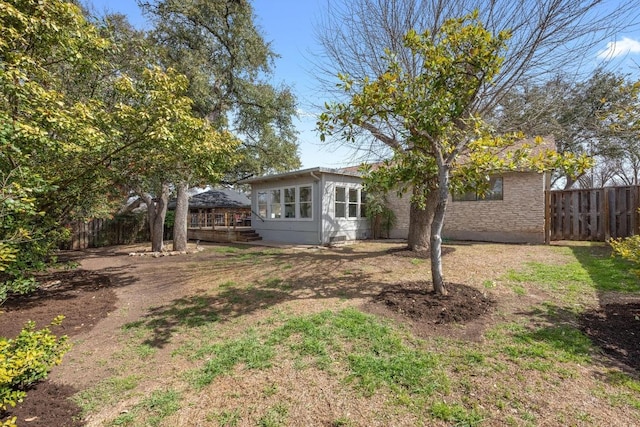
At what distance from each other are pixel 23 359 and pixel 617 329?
580cm

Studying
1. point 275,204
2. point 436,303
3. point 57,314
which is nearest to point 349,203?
point 275,204

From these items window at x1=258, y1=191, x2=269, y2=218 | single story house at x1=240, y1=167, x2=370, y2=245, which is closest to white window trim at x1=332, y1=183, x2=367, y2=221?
single story house at x1=240, y1=167, x2=370, y2=245

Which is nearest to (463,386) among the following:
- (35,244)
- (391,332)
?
(391,332)

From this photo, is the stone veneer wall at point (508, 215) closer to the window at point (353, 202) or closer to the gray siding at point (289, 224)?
the window at point (353, 202)

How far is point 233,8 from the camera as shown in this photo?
11461 mm

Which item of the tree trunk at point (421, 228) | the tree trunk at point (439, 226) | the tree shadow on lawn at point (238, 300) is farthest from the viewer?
the tree trunk at point (421, 228)

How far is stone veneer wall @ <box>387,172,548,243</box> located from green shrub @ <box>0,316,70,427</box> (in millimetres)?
12622

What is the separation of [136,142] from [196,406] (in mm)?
3858

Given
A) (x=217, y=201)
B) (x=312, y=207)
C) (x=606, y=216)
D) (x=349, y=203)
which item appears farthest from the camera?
(x=217, y=201)

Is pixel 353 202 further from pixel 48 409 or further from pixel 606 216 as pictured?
pixel 48 409

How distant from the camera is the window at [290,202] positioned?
1288cm

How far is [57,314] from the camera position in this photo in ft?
15.6

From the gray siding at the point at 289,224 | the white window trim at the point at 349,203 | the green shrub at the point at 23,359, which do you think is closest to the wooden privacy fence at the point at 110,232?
the gray siding at the point at 289,224

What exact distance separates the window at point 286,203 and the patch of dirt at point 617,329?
9.03 metres
